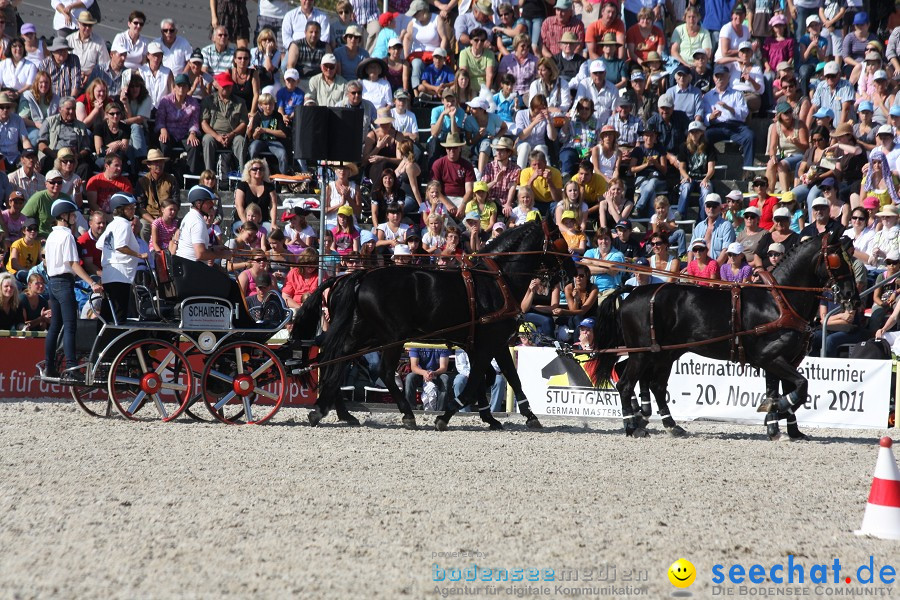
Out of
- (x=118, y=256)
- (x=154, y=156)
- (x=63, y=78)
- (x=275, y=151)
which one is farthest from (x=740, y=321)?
(x=63, y=78)

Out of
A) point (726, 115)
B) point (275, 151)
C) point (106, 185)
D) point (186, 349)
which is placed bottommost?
point (186, 349)

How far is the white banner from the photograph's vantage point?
43.1ft

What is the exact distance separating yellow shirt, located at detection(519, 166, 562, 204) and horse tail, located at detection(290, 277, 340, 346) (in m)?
5.51

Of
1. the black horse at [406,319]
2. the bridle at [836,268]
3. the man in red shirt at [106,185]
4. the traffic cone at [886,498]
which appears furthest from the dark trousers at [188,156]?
the traffic cone at [886,498]

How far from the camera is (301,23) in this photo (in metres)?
19.9

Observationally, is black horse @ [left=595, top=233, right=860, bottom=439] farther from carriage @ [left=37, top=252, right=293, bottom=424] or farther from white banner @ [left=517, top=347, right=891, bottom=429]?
carriage @ [left=37, top=252, right=293, bottom=424]

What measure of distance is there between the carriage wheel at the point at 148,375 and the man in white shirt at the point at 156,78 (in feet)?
23.7

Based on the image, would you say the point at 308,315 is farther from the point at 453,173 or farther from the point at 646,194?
the point at 646,194

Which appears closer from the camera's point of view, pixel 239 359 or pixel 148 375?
pixel 148 375

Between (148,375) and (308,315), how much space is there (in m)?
1.61

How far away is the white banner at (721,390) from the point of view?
1314 centimetres

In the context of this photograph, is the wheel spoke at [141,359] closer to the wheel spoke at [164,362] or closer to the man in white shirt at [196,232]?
the wheel spoke at [164,362]

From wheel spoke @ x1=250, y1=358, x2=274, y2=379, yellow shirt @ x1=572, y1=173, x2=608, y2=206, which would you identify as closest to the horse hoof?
wheel spoke @ x1=250, y1=358, x2=274, y2=379

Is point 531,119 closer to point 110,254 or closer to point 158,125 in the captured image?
point 158,125
